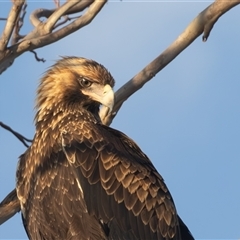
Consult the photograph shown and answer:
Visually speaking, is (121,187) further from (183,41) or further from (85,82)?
(183,41)

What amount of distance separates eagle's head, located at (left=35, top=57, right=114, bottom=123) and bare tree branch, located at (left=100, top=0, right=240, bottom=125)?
0.64 meters

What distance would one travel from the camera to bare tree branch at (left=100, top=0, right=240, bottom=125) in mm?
5414

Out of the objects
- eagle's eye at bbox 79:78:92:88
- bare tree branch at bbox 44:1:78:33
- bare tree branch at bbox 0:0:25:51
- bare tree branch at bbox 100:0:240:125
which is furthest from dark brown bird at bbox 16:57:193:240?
bare tree branch at bbox 0:0:25:51

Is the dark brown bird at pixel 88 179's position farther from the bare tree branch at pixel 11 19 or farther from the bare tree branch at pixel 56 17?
the bare tree branch at pixel 11 19

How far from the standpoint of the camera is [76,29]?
17.9 feet

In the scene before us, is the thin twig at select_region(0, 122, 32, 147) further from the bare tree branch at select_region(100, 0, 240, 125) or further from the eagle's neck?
the bare tree branch at select_region(100, 0, 240, 125)

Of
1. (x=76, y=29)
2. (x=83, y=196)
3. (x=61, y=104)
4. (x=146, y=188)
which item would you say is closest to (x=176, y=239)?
(x=146, y=188)

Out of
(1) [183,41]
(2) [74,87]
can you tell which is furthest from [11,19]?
(2) [74,87]

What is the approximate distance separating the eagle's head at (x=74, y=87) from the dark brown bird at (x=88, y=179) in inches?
0.4

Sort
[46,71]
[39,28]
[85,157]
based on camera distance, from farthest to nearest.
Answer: [46,71] → [85,157] → [39,28]

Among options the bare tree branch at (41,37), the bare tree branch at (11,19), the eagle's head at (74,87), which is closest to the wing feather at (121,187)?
the eagle's head at (74,87)

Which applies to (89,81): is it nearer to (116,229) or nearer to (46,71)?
(46,71)

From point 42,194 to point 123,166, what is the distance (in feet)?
2.63

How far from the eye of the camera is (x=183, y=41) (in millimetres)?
5555
